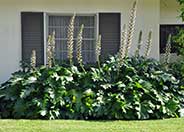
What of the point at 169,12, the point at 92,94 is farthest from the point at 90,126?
the point at 169,12

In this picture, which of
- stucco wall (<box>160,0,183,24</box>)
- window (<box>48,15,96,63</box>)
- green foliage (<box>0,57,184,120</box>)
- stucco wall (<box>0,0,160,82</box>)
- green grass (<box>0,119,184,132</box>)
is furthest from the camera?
stucco wall (<box>160,0,183,24</box>)

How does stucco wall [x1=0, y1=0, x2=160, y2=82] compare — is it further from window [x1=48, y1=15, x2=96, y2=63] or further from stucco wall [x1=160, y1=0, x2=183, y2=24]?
stucco wall [x1=160, y1=0, x2=183, y2=24]

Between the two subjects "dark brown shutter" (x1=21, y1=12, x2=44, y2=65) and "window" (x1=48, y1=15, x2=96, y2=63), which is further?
"window" (x1=48, y1=15, x2=96, y2=63)

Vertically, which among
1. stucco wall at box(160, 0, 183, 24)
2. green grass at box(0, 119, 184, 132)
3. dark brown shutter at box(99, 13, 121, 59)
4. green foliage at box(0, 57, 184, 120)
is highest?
stucco wall at box(160, 0, 183, 24)

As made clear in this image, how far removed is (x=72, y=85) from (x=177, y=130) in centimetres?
268

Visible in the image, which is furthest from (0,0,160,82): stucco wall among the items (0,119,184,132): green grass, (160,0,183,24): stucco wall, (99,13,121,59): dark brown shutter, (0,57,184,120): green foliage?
(0,119,184,132): green grass

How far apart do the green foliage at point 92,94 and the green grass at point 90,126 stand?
1.19 ft

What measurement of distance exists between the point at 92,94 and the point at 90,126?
3.59 feet

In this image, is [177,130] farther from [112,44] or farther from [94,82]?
[112,44]

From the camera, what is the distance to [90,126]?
7.58 metres

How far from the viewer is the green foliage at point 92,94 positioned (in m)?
8.31

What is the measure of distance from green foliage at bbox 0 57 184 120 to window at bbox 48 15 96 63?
1.74 meters

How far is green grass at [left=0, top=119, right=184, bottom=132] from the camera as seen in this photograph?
7.23 meters

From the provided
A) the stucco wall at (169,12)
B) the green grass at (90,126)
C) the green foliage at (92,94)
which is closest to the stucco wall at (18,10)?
the green foliage at (92,94)
